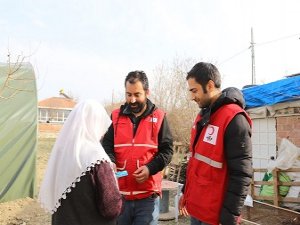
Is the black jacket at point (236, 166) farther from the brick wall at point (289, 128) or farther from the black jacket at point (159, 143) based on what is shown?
the brick wall at point (289, 128)

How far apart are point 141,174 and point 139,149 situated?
0.70 feet

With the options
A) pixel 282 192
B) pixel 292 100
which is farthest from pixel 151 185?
pixel 292 100

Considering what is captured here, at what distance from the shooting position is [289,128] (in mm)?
7633

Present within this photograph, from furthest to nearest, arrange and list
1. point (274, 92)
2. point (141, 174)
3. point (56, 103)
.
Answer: point (56, 103) → point (274, 92) → point (141, 174)

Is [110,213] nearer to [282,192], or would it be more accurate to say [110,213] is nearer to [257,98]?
[282,192]

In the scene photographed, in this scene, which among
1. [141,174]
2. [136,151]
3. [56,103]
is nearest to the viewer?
[141,174]

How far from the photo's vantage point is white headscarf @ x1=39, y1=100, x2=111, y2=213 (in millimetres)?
2037

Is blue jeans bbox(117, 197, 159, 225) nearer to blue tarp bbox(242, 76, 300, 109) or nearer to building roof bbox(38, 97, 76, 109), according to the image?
blue tarp bbox(242, 76, 300, 109)

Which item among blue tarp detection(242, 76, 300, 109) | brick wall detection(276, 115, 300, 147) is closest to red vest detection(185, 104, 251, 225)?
blue tarp detection(242, 76, 300, 109)

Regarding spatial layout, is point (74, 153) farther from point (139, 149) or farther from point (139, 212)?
point (139, 212)

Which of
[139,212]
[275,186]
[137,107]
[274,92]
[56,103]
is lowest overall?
[275,186]

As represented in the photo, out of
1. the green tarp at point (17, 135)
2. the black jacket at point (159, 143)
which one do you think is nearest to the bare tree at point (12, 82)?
the green tarp at point (17, 135)

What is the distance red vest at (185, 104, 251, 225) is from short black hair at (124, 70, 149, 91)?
2.44 ft

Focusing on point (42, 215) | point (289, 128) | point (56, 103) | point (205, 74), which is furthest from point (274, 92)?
point (56, 103)
